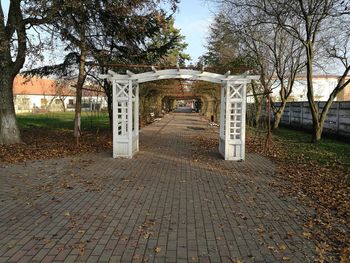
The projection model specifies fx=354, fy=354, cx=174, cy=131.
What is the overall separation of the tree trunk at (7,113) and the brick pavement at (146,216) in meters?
4.22

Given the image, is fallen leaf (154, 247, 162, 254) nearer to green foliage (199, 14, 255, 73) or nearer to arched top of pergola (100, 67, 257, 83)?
arched top of pergola (100, 67, 257, 83)

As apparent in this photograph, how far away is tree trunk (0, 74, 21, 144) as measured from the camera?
528 inches

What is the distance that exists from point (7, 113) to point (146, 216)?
10.1m

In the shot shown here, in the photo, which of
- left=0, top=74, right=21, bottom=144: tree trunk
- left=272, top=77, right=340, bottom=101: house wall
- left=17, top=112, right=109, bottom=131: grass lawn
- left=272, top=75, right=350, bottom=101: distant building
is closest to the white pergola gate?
left=0, top=74, right=21, bottom=144: tree trunk

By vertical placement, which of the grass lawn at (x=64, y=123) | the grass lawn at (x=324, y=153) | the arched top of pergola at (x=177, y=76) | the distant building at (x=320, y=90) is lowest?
the grass lawn at (x=324, y=153)

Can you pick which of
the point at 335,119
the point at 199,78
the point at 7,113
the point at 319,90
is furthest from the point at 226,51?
the point at 319,90

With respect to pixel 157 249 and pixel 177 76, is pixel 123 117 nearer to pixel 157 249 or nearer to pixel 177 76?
pixel 177 76

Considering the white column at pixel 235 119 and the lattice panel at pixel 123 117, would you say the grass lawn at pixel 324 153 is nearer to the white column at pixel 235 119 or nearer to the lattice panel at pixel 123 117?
the white column at pixel 235 119

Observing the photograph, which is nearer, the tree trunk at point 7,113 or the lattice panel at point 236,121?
the lattice panel at point 236,121

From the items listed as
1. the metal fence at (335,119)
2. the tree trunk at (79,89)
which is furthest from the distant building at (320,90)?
the tree trunk at (79,89)

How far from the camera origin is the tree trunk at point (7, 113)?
13422mm

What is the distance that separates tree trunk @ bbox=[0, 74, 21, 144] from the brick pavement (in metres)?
4.22

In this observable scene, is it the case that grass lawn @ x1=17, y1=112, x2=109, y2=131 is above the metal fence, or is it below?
below

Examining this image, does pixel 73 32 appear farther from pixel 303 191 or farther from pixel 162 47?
pixel 303 191
